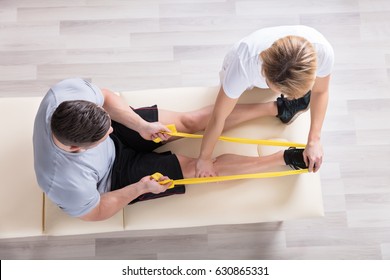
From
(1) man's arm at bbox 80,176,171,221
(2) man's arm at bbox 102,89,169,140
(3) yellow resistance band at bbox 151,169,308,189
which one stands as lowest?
(1) man's arm at bbox 80,176,171,221

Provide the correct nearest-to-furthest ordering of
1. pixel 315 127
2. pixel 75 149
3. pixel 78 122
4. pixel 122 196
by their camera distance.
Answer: pixel 78 122 < pixel 75 149 < pixel 122 196 < pixel 315 127

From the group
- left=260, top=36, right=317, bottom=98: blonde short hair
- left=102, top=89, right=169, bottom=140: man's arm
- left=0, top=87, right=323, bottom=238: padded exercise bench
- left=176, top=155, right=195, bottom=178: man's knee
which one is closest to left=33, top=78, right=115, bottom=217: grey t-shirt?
left=102, top=89, right=169, bottom=140: man's arm

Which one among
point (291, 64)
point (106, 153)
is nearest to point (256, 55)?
point (291, 64)

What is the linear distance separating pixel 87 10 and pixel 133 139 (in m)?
0.98

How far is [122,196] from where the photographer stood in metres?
1.62

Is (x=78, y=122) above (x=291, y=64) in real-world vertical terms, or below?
below

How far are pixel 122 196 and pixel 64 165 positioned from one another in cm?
28

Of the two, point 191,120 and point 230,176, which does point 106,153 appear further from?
point 230,176

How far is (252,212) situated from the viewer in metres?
1.70

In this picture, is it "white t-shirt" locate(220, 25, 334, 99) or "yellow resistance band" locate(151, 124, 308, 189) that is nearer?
"white t-shirt" locate(220, 25, 334, 99)

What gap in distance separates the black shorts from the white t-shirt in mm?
381

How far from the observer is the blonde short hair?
1.27 meters

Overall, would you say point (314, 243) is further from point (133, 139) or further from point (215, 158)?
point (133, 139)

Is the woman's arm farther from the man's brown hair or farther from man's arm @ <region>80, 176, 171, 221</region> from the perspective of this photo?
the man's brown hair
